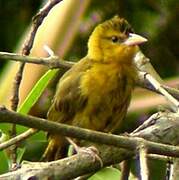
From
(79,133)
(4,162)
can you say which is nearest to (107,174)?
(4,162)

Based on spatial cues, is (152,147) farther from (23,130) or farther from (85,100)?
(85,100)

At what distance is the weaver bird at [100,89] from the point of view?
100 inches

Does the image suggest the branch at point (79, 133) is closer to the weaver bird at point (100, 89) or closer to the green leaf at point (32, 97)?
the green leaf at point (32, 97)

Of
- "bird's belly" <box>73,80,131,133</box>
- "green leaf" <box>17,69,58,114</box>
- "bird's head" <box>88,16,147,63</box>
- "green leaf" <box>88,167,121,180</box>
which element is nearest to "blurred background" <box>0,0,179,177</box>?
"bird's head" <box>88,16,147,63</box>

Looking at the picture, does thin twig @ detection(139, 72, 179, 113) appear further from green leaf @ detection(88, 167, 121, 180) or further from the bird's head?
green leaf @ detection(88, 167, 121, 180)

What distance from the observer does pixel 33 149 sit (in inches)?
95.7

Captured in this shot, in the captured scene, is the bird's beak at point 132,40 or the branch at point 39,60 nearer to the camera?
the branch at point 39,60

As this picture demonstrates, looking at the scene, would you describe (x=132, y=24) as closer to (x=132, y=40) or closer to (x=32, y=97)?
(x=132, y=40)

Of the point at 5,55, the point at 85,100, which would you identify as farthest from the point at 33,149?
the point at 5,55

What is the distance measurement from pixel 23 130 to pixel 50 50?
0.95 feet

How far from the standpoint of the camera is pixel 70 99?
2.62 metres

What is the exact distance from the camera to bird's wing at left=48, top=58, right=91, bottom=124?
A: 2592 millimetres

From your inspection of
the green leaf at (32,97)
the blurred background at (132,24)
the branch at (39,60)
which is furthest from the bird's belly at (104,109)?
the blurred background at (132,24)

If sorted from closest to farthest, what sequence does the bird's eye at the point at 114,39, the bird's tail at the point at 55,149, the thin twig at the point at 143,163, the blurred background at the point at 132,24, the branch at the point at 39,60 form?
the thin twig at the point at 143,163 → the branch at the point at 39,60 → the bird's tail at the point at 55,149 → the bird's eye at the point at 114,39 → the blurred background at the point at 132,24
